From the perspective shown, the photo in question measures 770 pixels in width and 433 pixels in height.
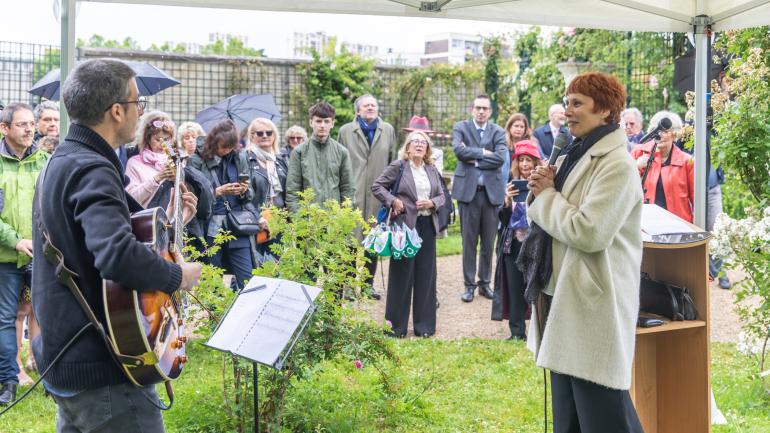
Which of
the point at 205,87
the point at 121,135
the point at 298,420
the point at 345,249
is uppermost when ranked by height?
the point at 205,87

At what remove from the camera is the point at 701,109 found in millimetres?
5164

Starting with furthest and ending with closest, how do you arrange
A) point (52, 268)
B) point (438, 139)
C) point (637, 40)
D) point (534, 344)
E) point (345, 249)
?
1. point (438, 139)
2. point (637, 40)
3. point (345, 249)
4. point (534, 344)
5. point (52, 268)

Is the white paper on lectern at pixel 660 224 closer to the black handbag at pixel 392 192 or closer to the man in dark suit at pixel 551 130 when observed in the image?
the black handbag at pixel 392 192

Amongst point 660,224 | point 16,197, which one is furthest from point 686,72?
point 16,197

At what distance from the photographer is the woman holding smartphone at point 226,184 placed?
728 cm

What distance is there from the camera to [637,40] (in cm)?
1473

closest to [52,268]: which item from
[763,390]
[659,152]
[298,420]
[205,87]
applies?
[298,420]

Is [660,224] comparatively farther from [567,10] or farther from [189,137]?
[189,137]

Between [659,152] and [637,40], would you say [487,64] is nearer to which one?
[637,40]

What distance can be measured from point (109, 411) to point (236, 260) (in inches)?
180

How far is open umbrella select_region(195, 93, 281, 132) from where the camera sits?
35.2ft

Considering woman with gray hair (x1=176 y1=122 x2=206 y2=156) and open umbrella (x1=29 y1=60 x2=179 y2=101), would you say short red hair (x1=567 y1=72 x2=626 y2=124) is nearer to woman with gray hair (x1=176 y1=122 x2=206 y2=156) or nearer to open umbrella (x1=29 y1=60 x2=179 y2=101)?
woman with gray hair (x1=176 y1=122 x2=206 y2=156)

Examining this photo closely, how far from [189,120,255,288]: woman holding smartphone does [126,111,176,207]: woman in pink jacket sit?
53 centimetres

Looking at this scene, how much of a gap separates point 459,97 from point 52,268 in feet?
49.6
